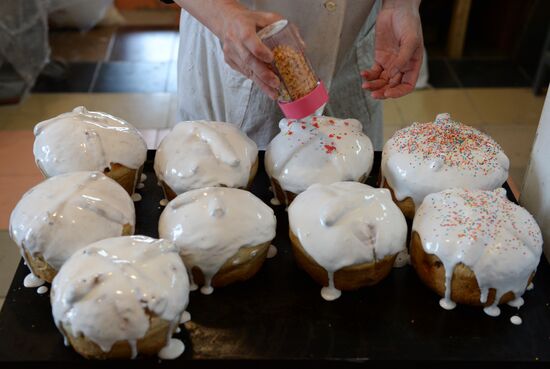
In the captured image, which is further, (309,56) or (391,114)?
(391,114)

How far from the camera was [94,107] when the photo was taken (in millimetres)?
3018

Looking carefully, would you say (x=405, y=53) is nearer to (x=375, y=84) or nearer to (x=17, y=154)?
(x=375, y=84)

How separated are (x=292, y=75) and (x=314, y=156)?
16cm

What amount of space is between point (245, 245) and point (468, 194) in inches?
16.2

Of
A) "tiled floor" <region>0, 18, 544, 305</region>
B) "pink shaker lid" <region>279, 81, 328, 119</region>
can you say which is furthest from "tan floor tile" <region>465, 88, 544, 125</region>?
"pink shaker lid" <region>279, 81, 328, 119</region>

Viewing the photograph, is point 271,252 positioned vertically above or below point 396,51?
below

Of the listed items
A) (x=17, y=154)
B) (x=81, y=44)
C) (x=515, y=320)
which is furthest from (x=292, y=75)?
(x=81, y=44)

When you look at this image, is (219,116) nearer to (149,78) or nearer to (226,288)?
(226,288)

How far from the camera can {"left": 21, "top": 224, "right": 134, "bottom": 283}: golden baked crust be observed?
1064 mm

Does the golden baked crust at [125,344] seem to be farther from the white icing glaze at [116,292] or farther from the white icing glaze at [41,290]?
the white icing glaze at [41,290]

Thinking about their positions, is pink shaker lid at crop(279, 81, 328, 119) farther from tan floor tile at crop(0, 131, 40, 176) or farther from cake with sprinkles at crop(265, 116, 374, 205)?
tan floor tile at crop(0, 131, 40, 176)

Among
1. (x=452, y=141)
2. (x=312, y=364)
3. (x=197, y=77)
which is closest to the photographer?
(x=312, y=364)

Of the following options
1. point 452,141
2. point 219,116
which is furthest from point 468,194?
point 219,116

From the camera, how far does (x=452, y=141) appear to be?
4.16ft
